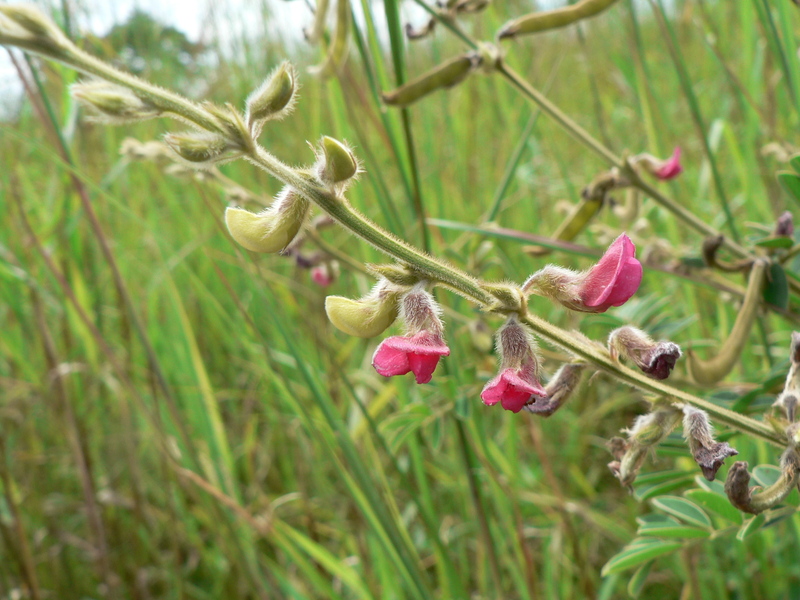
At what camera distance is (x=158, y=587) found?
82.4 inches

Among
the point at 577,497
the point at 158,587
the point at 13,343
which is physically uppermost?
the point at 13,343

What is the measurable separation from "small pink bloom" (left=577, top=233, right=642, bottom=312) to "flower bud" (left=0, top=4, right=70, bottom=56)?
540 millimetres

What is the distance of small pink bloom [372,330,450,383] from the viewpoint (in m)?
0.62

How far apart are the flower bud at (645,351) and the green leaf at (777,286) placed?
0.47 meters

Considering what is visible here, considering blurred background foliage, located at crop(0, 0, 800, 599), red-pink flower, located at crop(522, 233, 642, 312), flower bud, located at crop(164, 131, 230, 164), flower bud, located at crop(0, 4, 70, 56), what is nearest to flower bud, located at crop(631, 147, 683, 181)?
blurred background foliage, located at crop(0, 0, 800, 599)

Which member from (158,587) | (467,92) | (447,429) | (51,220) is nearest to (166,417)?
(158,587)

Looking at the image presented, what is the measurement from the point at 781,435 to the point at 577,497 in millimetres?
1429

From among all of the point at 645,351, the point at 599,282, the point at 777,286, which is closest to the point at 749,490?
the point at 645,351

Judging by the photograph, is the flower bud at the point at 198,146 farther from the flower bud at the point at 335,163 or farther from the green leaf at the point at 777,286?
the green leaf at the point at 777,286

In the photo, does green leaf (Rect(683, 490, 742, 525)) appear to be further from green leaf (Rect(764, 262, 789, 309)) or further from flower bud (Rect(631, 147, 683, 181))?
flower bud (Rect(631, 147, 683, 181))

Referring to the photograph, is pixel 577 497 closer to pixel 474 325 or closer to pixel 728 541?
pixel 728 541

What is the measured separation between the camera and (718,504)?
2.81 feet

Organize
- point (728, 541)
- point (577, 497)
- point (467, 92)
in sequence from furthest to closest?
point (467, 92) < point (577, 497) < point (728, 541)

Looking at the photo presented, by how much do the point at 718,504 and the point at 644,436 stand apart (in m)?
0.23
